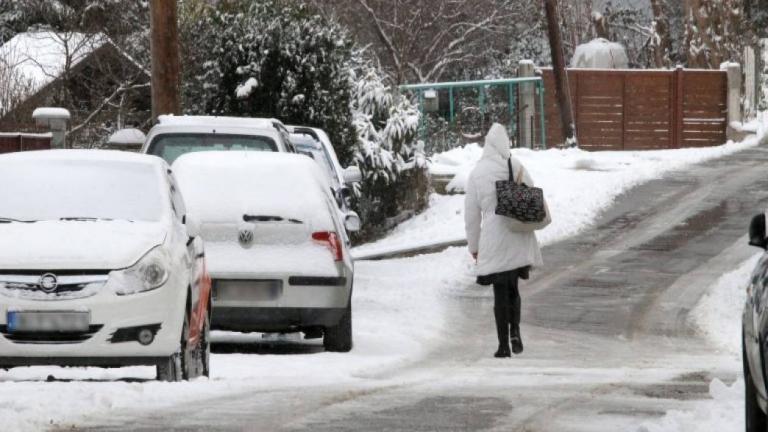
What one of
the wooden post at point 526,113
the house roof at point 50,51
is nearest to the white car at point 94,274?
the wooden post at point 526,113

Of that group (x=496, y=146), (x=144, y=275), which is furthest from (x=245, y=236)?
(x=144, y=275)

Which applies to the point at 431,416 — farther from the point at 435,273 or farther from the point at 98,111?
the point at 98,111

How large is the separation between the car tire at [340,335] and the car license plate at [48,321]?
4220 millimetres

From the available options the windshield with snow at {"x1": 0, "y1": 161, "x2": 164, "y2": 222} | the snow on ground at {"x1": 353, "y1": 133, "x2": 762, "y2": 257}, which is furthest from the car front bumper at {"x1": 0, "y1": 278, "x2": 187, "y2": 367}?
the snow on ground at {"x1": 353, "y1": 133, "x2": 762, "y2": 257}

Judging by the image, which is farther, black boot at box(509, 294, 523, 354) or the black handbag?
black boot at box(509, 294, 523, 354)

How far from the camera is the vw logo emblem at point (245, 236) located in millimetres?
13734

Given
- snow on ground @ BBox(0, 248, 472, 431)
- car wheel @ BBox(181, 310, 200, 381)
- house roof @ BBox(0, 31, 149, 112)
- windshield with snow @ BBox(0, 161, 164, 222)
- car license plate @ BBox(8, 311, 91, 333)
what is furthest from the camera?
house roof @ BBox(0, 31, 149, 112)

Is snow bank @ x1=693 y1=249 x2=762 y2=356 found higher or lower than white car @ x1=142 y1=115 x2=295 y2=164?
lower

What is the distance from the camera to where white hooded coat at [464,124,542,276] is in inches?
554

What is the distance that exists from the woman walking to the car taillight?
102cm

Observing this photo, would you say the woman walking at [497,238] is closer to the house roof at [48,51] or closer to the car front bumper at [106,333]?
the car front bumper at [106,333]

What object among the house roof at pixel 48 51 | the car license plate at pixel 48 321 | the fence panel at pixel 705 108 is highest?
the car license plate at pixel 48 321

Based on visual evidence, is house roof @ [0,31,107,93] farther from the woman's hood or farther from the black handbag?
the black handbag

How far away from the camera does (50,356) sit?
10.1 m
